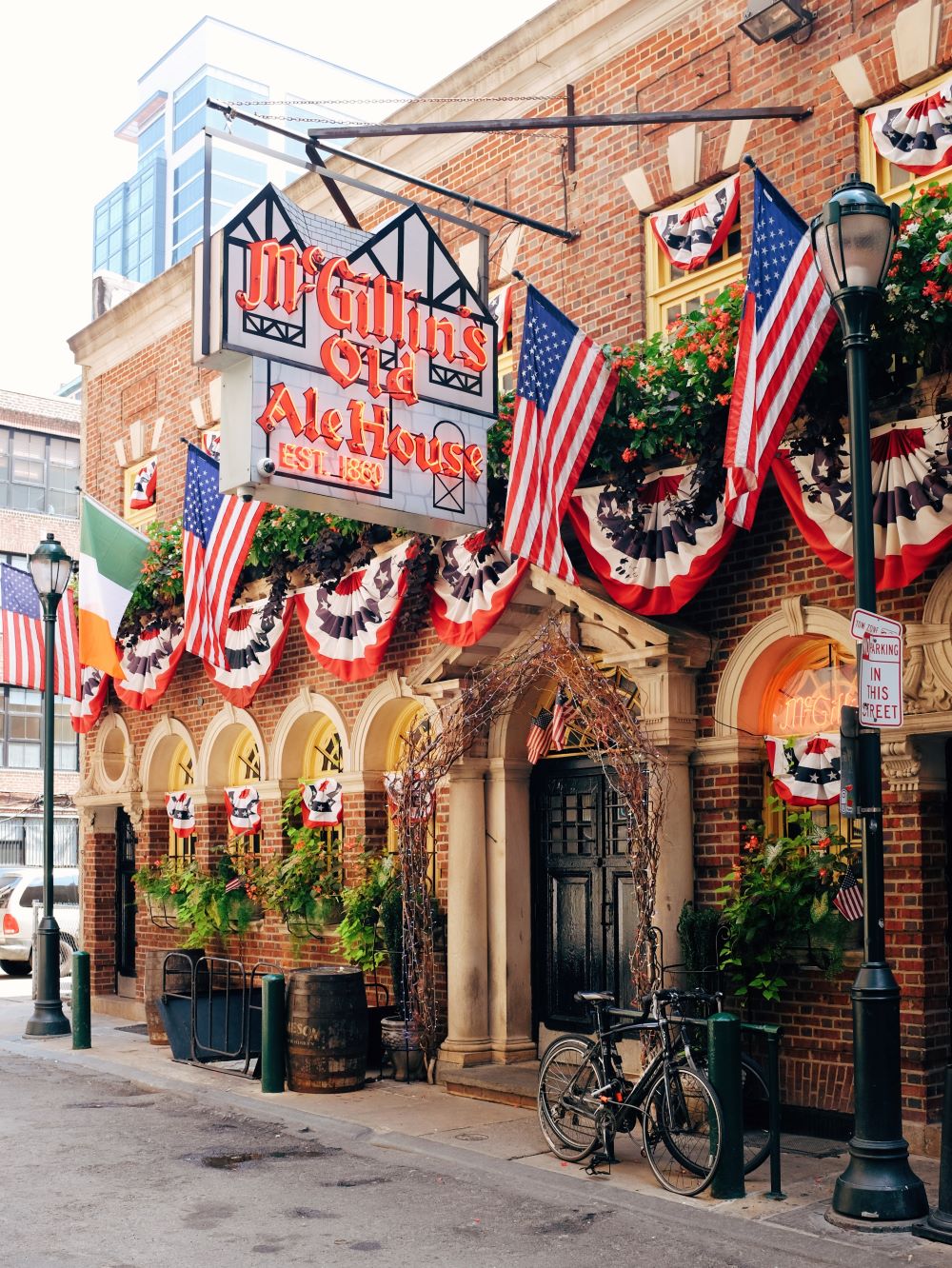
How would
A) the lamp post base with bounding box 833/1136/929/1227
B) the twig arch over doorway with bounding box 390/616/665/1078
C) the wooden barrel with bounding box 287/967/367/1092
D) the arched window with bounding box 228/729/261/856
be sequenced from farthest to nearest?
the arched window with bounding box 228/729/261/856 → the wooden barrel with bounding box 287/967/367/1092 → the twig arch over doorway with bounding box 390/616/665/1078 → the lamp post base with bounding box 833/1136/929/1227

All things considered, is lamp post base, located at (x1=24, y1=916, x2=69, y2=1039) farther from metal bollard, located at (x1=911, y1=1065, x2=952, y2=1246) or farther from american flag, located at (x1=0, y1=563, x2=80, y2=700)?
metal bollard, located at (x1=911, y1=1065, x2=952, y2=1246)

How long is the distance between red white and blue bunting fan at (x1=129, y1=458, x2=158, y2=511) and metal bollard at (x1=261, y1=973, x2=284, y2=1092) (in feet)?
29.8

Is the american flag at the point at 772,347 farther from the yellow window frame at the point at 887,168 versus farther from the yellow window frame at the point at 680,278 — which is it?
the yellow window frame at the point at 680,278

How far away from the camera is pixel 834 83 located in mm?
10633

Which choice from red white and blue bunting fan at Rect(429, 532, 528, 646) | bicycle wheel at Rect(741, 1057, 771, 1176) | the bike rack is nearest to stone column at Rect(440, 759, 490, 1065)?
red white and blue bunting fan at Rect(429, 532, 528, 646)

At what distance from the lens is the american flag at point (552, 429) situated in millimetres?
10281

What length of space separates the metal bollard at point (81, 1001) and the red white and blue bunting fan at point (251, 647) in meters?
3.20

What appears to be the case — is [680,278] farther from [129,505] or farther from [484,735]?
[129,505]

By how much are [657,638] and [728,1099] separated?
3668mm

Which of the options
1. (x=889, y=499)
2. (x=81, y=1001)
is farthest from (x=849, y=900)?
(x=81, y=1001)

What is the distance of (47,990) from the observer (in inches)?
654

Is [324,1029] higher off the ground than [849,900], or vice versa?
[849,900]

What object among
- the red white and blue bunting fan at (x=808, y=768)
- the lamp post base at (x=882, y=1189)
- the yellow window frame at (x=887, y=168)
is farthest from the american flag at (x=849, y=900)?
the yellow window frame at (x=887, y=168)

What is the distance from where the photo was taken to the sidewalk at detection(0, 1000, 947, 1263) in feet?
26.0
